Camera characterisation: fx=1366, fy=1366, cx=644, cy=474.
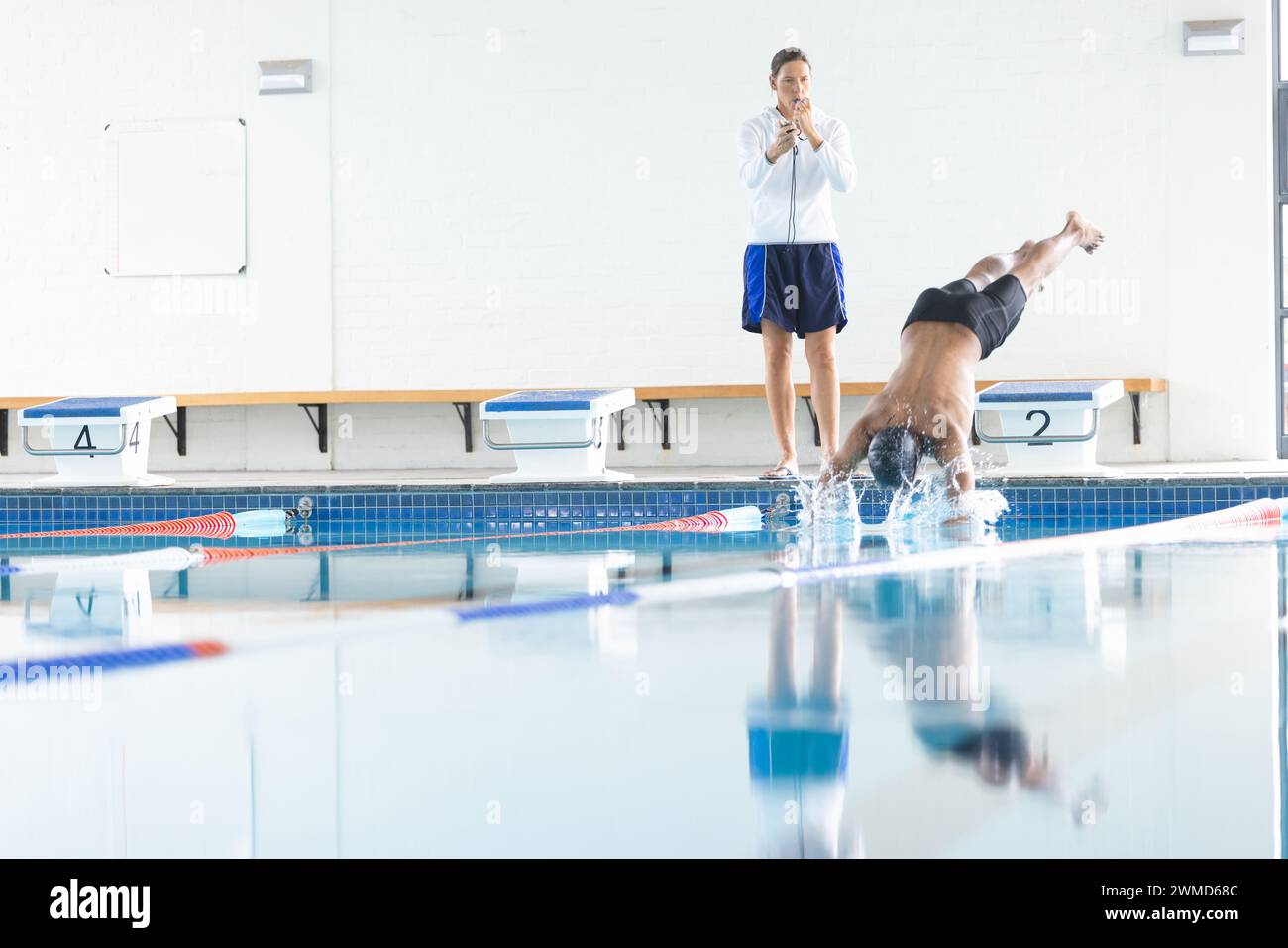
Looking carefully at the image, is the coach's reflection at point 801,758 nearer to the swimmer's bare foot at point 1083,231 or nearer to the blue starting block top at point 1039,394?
the swimmer's bare foot at point 1083,231

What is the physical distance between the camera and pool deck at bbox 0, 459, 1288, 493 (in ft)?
19.6

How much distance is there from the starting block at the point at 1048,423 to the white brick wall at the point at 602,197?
1.44 metres

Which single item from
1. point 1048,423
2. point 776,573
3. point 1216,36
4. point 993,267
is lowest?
point 776,573

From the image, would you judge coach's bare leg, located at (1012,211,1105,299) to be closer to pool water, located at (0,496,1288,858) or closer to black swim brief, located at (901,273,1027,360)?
black swim brief, located at (901,273,1027,360)

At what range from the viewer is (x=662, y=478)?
665cm

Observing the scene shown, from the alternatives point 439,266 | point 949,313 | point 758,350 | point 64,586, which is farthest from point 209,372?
point 949,313

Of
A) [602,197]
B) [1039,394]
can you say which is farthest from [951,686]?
[602,197]

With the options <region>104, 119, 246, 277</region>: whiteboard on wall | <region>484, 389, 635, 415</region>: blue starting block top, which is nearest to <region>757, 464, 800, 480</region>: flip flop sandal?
<region>484, 389, 635, 415</region>: blue starting block top

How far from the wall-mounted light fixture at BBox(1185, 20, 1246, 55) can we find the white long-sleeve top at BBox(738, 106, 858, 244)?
3091mm

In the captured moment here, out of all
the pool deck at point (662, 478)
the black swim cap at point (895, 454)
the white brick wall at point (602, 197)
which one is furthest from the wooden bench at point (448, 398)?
the black swim cap at point (895, 454)

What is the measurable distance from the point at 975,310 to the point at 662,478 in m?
2.30

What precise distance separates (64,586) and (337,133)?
507 centimetres

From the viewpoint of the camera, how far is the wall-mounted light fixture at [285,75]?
827 cm

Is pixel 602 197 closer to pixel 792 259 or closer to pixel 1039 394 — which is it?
pixel 792 259
